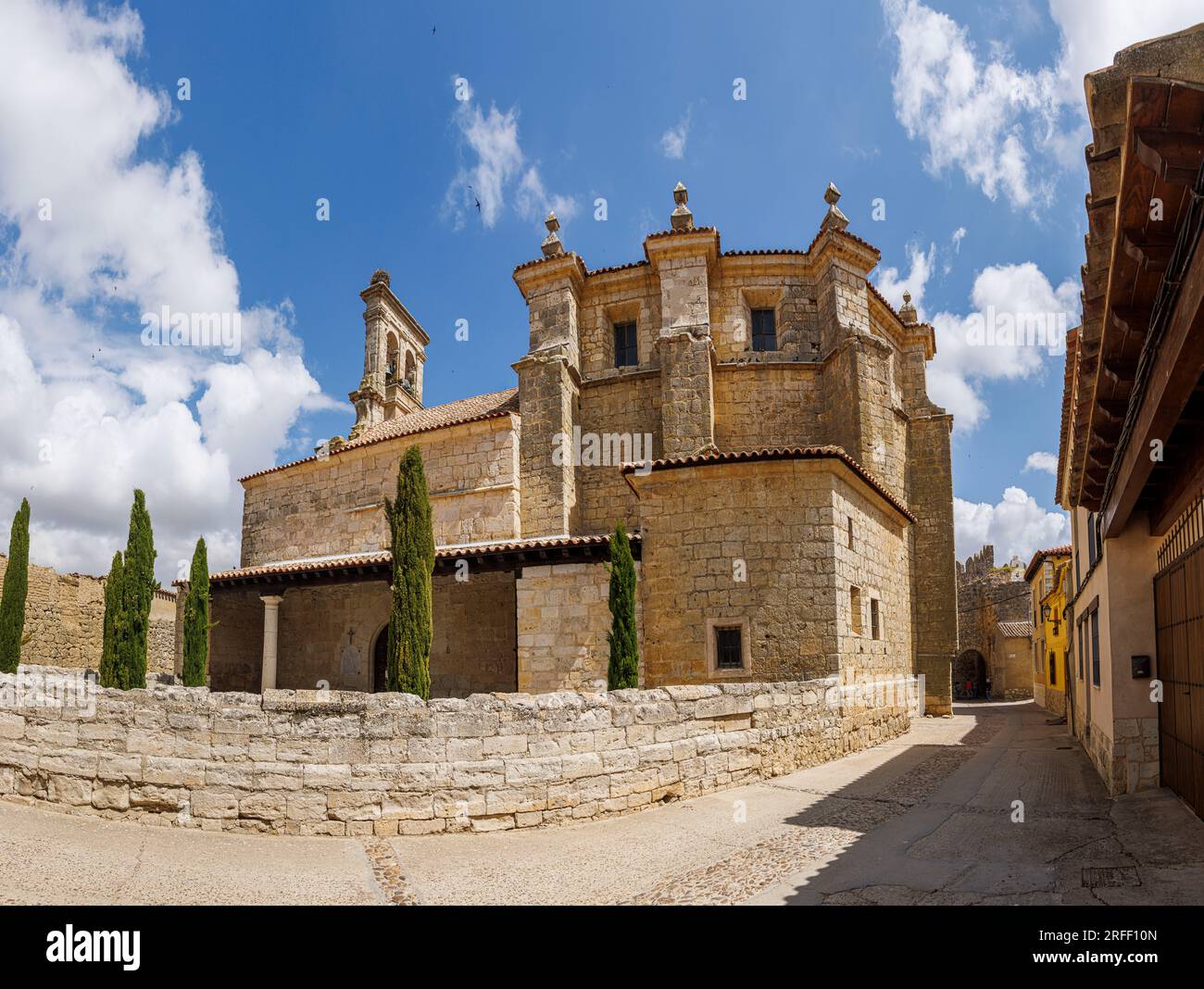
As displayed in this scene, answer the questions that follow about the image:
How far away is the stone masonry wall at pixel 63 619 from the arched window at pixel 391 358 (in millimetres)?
10846

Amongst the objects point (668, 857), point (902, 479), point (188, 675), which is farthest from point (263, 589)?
point (902, 479)

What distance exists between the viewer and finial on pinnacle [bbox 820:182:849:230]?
18.1 meters

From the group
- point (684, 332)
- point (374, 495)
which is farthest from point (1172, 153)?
point (374, 495)

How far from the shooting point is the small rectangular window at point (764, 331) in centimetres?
1888

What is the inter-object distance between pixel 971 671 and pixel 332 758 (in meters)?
33.3

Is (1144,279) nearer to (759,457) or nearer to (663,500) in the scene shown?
(759,457)

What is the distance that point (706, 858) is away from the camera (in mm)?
6027

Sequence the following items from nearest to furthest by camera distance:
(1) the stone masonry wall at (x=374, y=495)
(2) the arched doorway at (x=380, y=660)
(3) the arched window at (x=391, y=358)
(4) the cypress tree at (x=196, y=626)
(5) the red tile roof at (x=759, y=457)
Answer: (5) the red tile roof at (x=759, y=457), (4) the cypress tree at (x=196, y=626), (2) the arched doorway at (x=380, y=660), (1) the stone masonry wall at (x=374, y=495), (3) the arched window at (x=391, y=358)

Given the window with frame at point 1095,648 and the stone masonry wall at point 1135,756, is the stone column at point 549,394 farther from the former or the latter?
the stone masonry wall at point 1135,756

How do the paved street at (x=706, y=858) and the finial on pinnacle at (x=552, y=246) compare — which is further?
the finial on pinnacle at (x=552, y=246)

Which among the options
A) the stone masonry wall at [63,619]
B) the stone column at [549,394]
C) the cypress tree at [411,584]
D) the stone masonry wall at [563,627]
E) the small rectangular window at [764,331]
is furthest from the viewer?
the stone masonry wall at [63,619]

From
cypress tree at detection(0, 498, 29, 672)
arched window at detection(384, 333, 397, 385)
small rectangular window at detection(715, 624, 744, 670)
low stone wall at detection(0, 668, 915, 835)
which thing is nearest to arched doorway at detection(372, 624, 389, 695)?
cypress tree at detection(0, 498, 29, 672)

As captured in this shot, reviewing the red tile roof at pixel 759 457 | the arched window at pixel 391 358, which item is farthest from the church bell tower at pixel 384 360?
the red tile roof at pixel 759 457

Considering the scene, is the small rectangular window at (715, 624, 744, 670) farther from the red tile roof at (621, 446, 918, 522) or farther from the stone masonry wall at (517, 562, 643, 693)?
the red tile roof at (621, 446, 918, 522)
